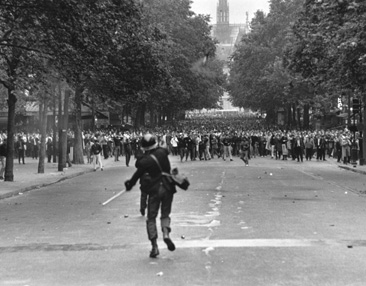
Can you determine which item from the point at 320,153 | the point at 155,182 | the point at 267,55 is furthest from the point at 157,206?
the point at 267,55

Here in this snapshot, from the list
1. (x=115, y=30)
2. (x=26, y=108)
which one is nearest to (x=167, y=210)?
(x=115, y=30)

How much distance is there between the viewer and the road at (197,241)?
8250 millimetres

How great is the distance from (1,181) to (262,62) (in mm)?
50168

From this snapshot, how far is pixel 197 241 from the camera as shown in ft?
35.4

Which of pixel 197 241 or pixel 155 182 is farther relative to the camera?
pixel 197 241

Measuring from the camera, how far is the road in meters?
8.25

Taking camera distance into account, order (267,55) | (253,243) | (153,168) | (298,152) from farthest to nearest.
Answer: (267,55)
(298,152)
(253,243)
(153,168)

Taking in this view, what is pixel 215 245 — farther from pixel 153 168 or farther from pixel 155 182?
pixel 153 168

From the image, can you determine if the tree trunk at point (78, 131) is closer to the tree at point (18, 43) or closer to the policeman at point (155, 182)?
the tree at point (18, 43)

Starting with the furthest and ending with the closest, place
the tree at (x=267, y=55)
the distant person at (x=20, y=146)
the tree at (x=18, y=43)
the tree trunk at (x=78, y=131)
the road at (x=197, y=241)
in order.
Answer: the tree at (x=267, y=55) → the distant person at (x=20, y=146) → the tree trunk at (x=78, y=131) → the tree at (x=18, y=43) → the road at (x=197, y=241)

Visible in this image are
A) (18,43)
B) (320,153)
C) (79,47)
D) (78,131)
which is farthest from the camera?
→ (320,153)

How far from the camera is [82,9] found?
19.6 meters

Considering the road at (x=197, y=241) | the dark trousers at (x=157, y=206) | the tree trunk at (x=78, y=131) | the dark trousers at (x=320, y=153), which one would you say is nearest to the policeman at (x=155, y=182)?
the dark trousers at (x=157, y=206)

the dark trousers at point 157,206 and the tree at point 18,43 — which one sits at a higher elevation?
the tree at point 18,43
